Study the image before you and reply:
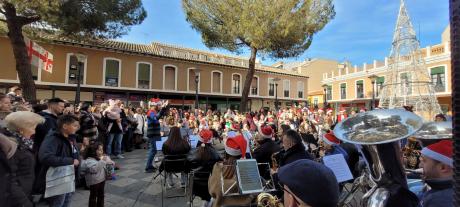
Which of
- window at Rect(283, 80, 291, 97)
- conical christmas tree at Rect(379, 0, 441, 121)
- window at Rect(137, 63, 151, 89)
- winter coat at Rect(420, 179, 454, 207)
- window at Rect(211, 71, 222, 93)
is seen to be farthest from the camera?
window at Rect(283, 80, 291, 97)

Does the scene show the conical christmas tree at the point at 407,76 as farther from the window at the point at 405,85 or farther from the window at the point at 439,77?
the window at the point at 439,77

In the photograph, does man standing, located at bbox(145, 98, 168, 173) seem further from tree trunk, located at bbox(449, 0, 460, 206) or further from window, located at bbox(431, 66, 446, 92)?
window, located at bbox(431, 66, 446, 92)

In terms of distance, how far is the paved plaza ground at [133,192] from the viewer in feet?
15.6

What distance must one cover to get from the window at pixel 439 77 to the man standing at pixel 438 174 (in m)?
29.5

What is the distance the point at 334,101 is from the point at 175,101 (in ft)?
75.3

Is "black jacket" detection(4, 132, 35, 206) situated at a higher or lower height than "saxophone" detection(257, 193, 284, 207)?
higher

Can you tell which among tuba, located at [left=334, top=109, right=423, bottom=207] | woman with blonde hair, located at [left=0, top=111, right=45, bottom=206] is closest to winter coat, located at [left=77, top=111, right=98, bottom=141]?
woman with blonde hair, located at [left=0, top=111, right=45, bottom=206]

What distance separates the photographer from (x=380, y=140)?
197 centimetres

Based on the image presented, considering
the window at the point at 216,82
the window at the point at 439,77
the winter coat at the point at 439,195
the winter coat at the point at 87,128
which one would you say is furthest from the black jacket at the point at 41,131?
the window at the point at 439,77

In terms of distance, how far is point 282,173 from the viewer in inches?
53.2

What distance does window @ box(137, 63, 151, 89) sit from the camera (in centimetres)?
→ 2418

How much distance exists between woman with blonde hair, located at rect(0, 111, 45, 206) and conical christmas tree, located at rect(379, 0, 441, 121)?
1402cm

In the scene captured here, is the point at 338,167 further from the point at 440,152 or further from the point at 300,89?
the point at 300,89

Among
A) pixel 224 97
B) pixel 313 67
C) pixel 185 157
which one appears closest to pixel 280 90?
pixel 224 97
